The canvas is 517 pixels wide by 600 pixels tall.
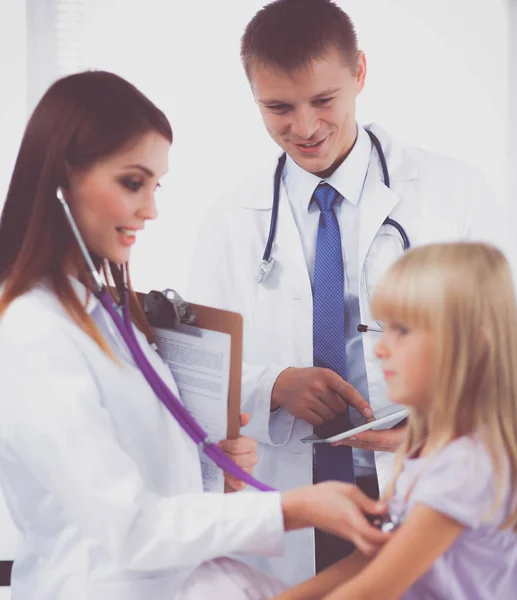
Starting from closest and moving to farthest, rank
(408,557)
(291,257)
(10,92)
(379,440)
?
1. (408,557)
2. (379,440)
3. (291,257)
4. (10,92)

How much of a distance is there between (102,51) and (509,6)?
87 centimetres

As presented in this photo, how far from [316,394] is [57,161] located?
559 mm

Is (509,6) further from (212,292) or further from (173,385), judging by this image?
(173,385)

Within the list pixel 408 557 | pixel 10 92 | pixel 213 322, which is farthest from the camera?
pixel 10 92

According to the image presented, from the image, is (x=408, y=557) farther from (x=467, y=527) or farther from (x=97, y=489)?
(x=97, y=489)

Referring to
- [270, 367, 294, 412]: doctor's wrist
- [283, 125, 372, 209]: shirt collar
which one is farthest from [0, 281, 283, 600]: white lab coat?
[283, 125, 372, 209]: shirt collar

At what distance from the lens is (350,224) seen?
1379 mm

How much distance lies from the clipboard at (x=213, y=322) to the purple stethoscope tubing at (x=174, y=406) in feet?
0.26

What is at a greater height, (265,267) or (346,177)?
(346,177)

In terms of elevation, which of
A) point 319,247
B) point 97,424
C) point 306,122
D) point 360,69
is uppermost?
point 360,69

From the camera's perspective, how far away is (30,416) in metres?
0.91

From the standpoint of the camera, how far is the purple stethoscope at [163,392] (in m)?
1.01

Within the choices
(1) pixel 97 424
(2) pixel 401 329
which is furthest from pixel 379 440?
(1) pixel 97 424

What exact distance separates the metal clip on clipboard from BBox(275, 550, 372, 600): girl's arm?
38 centimetres
